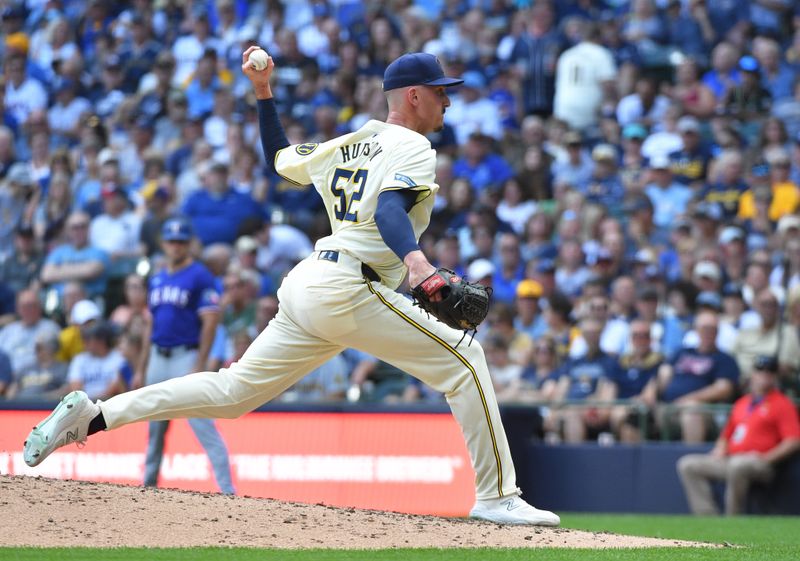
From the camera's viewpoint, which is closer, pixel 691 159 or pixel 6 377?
pixel 6 377

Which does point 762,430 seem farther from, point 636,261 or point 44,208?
point 44,208

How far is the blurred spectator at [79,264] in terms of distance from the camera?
15086 millimetres

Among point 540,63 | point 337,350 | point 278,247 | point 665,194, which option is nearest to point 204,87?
point 278,247

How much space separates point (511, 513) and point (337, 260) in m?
1.47

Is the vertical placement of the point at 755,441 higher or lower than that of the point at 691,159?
lower

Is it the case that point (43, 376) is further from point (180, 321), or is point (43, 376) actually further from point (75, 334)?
point (180, 321)

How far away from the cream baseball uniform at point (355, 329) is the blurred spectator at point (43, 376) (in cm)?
685

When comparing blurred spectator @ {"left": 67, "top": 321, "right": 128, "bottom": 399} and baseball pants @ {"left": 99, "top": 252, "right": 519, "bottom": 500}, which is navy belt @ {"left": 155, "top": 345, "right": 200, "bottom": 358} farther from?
baseball pants @ {"left": 99, "top": 252, "right": 519, "bottom": 500}


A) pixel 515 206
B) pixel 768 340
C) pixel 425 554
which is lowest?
pixel 425 554

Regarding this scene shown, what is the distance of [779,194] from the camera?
13.4 m

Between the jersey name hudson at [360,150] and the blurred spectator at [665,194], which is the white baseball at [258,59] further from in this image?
the blurred spectator at [665,194]

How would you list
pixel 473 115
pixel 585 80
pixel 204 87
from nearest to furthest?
pixel 585 80
pixel 473 115
pixel 204 87

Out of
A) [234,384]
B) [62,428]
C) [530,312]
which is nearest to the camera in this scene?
[62,428]

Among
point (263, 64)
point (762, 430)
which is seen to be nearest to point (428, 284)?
point (263, 64)
